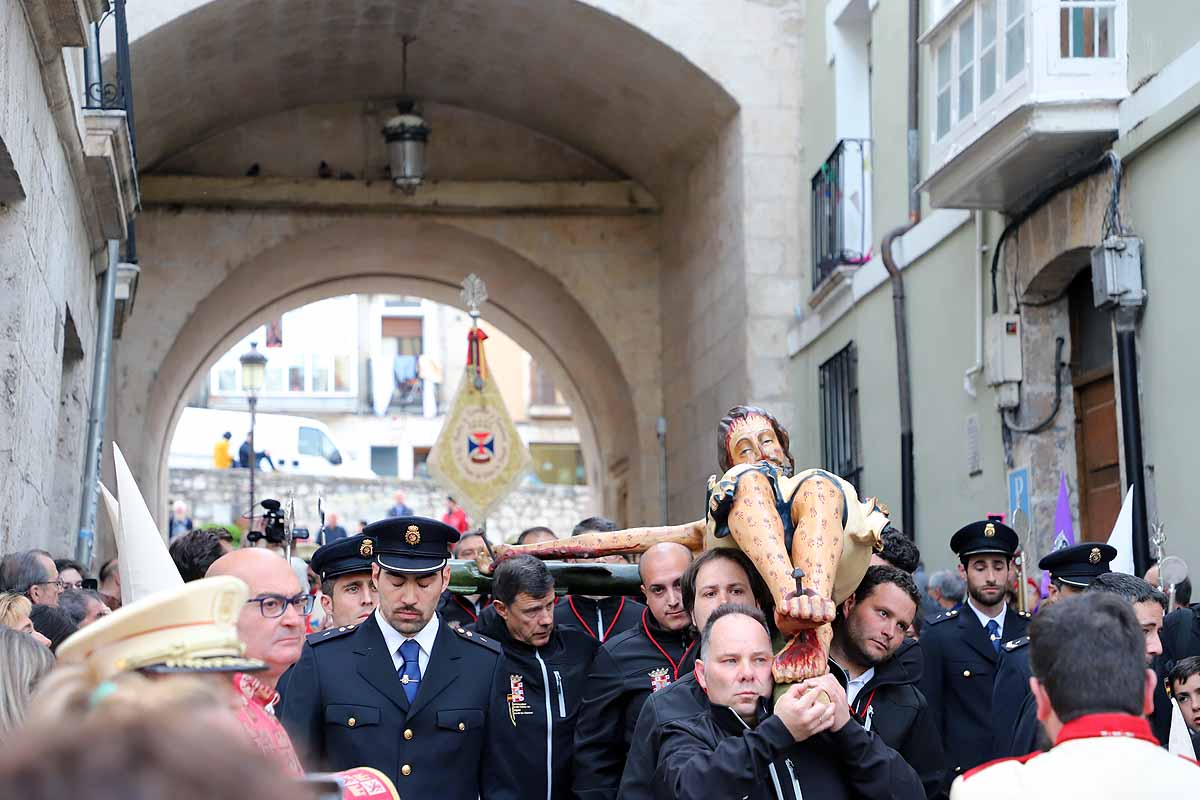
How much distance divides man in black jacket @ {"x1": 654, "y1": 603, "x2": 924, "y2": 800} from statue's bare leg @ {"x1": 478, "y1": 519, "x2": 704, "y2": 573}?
140cm

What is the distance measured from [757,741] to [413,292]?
673 inches

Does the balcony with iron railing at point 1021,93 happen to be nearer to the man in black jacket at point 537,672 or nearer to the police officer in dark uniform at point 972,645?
the police officer in dark uniform at point 972,645

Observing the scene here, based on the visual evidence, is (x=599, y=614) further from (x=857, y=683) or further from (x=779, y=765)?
(x=779, y=765)

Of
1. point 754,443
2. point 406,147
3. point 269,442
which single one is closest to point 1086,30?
point 754,443

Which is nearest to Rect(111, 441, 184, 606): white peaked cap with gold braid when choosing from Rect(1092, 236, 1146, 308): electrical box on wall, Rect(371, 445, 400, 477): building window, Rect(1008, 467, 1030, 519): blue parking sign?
Rect(1092, 236, 1146, 308): electrical box on wall

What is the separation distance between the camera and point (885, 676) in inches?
192

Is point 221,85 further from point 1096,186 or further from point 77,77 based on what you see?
point 1096,186

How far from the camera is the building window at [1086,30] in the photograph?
9086 mm

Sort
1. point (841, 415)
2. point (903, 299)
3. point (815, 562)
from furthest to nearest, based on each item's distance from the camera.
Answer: point (841, 415) < point (903, 299) < point (815, 562)

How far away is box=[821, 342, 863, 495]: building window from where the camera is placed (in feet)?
44.5

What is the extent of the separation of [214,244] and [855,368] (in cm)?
713

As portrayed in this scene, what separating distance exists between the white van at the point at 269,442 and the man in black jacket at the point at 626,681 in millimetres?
35587

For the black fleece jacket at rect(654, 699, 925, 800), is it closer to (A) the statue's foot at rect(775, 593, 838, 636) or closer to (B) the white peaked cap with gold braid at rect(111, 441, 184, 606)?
(A) the statue's foot at rect(775, 593, 838, 636)

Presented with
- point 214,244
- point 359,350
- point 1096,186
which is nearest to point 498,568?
point 1096,186
